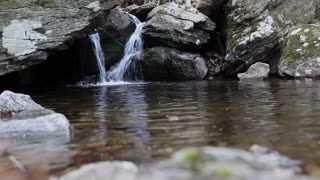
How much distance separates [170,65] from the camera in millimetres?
18938

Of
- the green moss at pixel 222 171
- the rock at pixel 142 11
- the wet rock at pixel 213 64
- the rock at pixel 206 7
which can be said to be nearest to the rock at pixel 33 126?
the green moss at pixel 222 171

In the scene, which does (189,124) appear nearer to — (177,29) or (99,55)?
(177,29)

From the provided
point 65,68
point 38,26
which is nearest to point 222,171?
point 38,26

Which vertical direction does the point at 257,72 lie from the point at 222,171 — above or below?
below

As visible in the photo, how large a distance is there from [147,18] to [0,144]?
1523 cm

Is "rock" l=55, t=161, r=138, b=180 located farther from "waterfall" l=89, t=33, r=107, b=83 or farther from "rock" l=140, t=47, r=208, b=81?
"waterfall" l=89, t=33, r=107, b=83

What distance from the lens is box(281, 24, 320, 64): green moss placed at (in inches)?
655

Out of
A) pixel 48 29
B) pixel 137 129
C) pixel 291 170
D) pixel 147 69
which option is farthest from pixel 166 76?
pixel 291 170

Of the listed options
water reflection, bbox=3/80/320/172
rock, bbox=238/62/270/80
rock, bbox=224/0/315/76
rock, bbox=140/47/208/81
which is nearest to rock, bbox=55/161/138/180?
water reflection, bbox=3/80/320/172

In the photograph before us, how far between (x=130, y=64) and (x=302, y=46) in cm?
717

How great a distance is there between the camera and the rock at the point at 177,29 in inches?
748

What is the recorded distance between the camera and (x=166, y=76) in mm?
19266

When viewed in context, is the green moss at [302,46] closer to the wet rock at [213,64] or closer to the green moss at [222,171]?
the wet rock at [213,64]

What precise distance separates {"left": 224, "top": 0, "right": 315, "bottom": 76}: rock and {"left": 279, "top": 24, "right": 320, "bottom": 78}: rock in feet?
3.95
